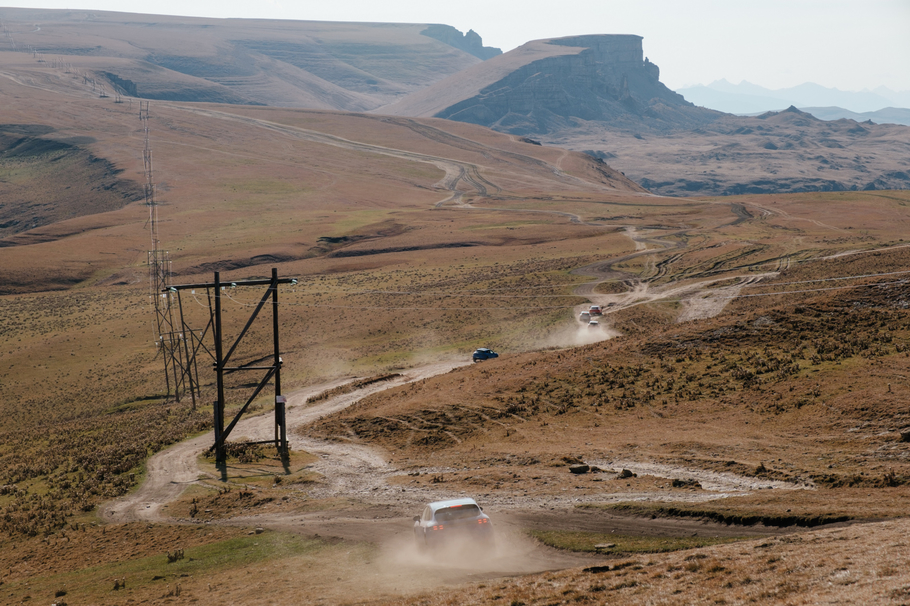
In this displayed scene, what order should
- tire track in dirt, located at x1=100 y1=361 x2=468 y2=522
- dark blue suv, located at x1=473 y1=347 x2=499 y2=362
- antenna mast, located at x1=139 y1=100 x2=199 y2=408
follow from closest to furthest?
tire track in dirt, located at x1=100 y1=361 x2=468 y2=522, antenna mast, located at x1=139 y1=100 x2=199 y2=408, dark blue suv, located at x1=473 y1=347 x2=499 y2=362

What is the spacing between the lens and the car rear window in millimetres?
17281

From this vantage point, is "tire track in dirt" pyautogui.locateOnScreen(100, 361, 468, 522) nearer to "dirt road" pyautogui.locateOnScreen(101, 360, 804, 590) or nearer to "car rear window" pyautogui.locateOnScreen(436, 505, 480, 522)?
"dirt road" pyautogui.locateOnScreen(101, 360, 804, 590)

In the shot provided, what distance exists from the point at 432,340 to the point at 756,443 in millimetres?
38542

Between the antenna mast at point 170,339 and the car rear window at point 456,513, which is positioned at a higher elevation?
the car rear window at point 456,513

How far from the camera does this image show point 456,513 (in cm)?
1738

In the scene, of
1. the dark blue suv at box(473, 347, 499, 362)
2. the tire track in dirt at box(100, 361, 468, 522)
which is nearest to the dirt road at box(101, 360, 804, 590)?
the tire track in dirt at box(100, 361, 468, 522)

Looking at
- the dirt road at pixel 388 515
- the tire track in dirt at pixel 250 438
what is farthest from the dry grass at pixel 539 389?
the tire track in dirt at pixel 250 438

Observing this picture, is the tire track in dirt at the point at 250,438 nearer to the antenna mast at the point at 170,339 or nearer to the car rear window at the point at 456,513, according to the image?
the antenna mast at the point at 170,339

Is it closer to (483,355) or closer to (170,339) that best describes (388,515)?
(483,355)

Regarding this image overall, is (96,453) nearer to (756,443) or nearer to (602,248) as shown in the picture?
(756,443)

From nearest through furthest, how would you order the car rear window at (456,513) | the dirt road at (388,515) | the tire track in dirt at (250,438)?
1. the dirt road at (388,515)
2. the car rear window at (456,513)
3. the tire track in dirt at (250,438)

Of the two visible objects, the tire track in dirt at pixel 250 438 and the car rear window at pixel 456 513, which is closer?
the car rear window at pixel 456 513

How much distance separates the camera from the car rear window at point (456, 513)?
17281mm

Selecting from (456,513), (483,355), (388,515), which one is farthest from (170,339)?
(456,513)
